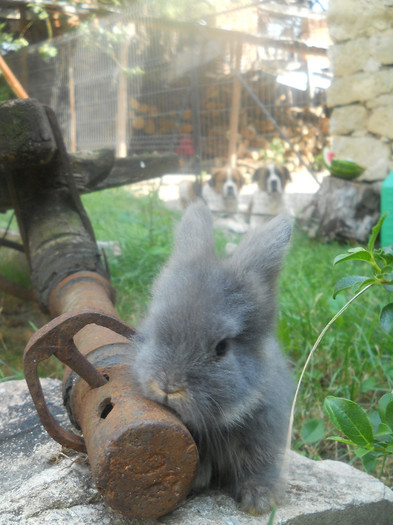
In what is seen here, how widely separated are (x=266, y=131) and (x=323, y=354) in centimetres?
570

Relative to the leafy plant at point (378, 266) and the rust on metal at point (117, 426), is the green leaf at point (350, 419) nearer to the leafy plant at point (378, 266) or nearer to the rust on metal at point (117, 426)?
the leafy plant at point (378, 266)

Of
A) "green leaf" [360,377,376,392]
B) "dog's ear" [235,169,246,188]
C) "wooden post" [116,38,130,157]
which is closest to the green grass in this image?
"green leaf" [360,377,376,392]

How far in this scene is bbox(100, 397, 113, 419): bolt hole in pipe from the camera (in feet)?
4.45

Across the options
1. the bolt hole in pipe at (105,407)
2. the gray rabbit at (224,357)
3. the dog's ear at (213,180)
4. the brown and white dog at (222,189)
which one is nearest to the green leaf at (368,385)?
the gray rabbit at (224,357)

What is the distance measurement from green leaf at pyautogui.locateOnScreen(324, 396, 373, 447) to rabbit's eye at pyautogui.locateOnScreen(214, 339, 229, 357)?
1.02 feet

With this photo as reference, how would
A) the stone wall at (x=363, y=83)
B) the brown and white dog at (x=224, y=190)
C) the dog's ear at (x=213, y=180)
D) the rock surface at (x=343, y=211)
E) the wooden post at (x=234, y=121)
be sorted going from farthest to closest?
the dog's ear at (x=213, y=180)
the brown and white dog at (x=224, y=190)
the wooden post at (x=234, y=121)
the rock surface at (x=343, y=211)
the stone wall at (x=363, y=83)

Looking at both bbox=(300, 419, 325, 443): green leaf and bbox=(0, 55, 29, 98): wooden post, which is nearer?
bbox=(300, 419, 325, 443): green leaf

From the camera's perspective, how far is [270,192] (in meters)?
7.63

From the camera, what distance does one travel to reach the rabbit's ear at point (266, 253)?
5.16 ft

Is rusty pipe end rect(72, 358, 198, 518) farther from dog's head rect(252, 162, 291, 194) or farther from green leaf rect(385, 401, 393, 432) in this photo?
dog's head rect(252, 162, 291, 194)

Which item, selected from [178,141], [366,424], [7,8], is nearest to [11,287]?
[7,8]

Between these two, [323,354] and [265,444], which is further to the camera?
[323,354]

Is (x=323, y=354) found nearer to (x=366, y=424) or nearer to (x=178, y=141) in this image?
(x=366, y=424)

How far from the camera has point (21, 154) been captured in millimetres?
2357
